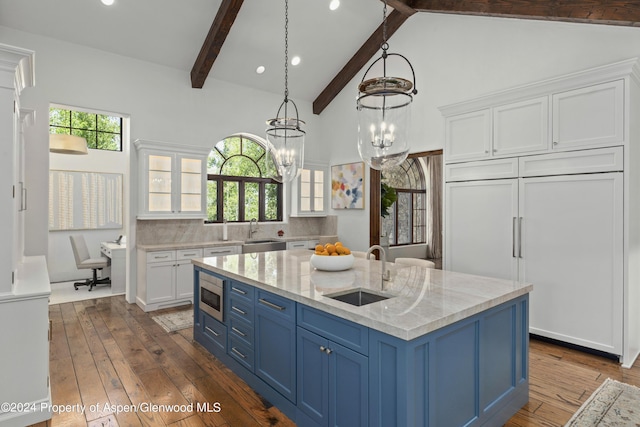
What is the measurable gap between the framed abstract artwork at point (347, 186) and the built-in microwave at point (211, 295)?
Result: 3.68 m

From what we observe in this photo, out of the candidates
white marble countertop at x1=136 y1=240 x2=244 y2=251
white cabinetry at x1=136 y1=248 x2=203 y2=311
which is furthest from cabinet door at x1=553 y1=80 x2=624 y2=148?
white cabinetry at x1=136 y1=248 x2=203 y2=311

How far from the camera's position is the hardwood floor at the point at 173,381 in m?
2.38

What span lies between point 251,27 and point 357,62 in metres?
2.08

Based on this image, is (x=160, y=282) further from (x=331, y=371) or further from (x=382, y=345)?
(x=382, y=345)

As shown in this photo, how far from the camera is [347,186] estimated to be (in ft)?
22.1

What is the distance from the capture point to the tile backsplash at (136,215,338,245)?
17.2ft

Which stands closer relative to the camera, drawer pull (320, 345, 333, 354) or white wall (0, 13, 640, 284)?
drawer pull (320, 345, 333, 354)

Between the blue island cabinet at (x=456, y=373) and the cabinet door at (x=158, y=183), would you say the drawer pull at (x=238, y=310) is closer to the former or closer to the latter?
the blue island cabinet at (x=456, y=373)

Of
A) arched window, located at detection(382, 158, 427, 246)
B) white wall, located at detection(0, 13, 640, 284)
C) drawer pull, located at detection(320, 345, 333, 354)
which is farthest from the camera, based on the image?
arched window, located at detection(382, 158, 427, 246)

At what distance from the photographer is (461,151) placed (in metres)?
4.22

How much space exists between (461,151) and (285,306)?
2995 millimetres

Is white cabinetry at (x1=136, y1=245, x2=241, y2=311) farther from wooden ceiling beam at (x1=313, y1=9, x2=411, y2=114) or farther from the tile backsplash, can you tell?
wooden ceiling beam at (x1=313, y1=9, x2=411, y2=114)

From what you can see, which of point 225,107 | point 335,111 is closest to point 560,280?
point 335,111

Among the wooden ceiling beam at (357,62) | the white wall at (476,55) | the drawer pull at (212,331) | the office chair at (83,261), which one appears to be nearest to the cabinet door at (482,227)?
the white wall at (476,55)
